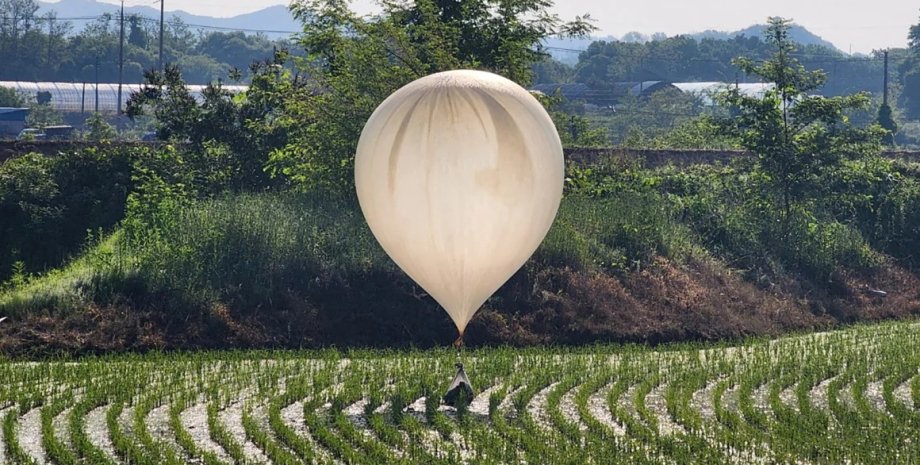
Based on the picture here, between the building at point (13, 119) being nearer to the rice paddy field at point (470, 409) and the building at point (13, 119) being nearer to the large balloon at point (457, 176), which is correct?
the rice paddy field at point (470, 409)

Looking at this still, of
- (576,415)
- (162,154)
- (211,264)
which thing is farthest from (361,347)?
(162,154)

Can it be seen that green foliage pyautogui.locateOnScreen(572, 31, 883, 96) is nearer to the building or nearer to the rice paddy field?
the building

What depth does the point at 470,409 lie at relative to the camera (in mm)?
17344

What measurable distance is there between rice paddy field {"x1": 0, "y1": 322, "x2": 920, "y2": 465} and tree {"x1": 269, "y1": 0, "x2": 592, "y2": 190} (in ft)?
25.6

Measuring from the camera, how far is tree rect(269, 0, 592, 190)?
1150 inches

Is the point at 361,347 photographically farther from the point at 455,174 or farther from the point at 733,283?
the point at 733,283

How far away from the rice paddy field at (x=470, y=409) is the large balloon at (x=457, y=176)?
2.06 metres

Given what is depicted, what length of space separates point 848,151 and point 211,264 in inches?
665

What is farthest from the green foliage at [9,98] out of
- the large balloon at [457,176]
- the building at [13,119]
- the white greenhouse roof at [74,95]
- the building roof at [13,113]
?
the large balloon at [457,176]

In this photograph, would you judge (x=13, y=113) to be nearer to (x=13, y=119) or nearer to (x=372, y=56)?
(x=13, y=119)

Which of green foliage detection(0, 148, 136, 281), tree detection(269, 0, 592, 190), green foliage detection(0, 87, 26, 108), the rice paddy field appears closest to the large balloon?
the rice paddy field

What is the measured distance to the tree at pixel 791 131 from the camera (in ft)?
109

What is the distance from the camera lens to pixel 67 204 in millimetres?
33875

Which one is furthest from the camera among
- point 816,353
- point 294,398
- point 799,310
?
point 799,310
